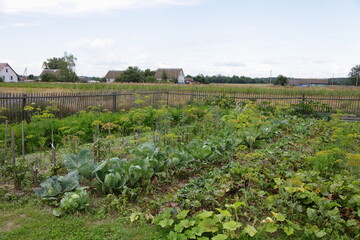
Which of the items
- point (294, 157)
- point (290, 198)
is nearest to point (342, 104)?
point (294, 157)

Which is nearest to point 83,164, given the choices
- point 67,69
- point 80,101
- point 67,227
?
point 67,227

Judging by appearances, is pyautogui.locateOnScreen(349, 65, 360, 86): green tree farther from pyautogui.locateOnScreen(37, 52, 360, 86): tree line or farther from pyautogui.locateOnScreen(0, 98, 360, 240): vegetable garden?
pyautogui.locateOnScreen(0, 98, 360, 240): vegetable garden

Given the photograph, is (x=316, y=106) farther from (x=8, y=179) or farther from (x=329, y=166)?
(x=8, y=179)

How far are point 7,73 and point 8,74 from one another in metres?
0.34

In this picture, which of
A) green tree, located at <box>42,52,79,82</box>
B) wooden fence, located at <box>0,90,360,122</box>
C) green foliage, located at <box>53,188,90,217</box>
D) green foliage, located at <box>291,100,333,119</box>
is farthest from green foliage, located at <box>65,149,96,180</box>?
green tree, located at <box>42,52,79,82</box>

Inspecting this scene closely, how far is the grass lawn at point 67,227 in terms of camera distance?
3094mm

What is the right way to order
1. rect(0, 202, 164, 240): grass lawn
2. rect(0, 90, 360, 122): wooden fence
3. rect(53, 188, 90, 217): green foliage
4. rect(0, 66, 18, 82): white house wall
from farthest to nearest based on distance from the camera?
rect(0, 66, 18, 82): white house wall
rect(0, 90, 360, 122): wooden fence
rect(53, 188, 90, 217): green foliage
rect(0, 202, 164, 240): grass lawn

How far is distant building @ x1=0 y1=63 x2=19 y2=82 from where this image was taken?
5879cm

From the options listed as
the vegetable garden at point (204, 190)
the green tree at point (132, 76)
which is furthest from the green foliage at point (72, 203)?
the green tree at point (132, 76)

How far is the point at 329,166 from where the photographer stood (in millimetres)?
4871

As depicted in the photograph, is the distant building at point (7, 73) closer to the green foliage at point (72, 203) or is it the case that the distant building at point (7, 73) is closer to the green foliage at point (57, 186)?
the green foliage at point (57, 186)

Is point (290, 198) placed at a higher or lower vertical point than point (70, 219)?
higher

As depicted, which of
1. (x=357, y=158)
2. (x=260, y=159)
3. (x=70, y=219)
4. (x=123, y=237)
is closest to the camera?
(x=123, y=237)

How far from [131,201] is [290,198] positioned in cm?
219
